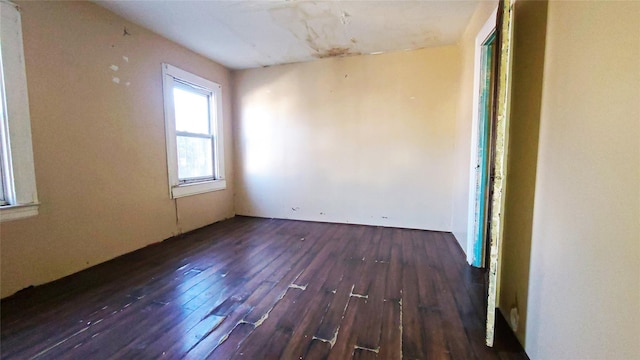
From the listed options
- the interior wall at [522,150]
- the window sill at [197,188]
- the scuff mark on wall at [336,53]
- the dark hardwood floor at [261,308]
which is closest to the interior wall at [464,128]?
the dark hardwood floor at [261,308]

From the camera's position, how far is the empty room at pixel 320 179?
44.9 inches

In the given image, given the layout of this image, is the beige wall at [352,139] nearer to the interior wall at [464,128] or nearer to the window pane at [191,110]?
the interior wall at [464,128]

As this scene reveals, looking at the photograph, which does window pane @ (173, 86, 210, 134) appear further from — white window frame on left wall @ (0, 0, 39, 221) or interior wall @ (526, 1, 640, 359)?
interior wall @ (526, 1, 640, 359)

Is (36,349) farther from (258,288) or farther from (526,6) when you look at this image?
(526,6)

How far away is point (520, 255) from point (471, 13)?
2.53 m

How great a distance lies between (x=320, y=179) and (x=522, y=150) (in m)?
3.11

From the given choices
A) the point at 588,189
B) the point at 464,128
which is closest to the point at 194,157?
the point at 464,128

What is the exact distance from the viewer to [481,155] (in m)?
2.59

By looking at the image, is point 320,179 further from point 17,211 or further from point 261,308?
point 17,211

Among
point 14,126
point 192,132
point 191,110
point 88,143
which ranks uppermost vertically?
point 191,110

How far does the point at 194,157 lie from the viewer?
4.12 meters

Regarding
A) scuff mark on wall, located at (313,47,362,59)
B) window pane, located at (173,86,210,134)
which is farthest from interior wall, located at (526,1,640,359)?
window pane, located at (173,86,210,134)

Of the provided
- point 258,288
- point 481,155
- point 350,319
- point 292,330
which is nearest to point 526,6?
point 481,155

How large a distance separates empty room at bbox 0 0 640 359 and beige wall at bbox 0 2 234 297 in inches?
0.7
